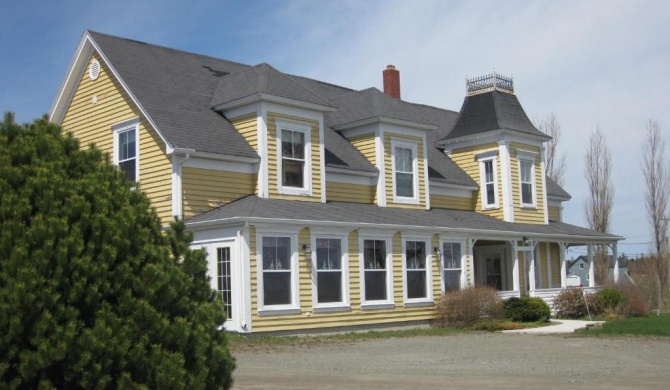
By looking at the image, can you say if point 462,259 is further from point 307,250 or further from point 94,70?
point 94,70

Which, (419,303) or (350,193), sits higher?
(350,193)

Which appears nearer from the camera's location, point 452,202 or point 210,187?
point 210,187

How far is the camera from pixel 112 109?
23.1 meters

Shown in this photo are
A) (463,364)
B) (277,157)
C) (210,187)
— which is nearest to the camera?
(463,364)

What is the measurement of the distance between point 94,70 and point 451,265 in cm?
1240

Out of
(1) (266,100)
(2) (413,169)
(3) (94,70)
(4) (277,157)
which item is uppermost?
(3) (94,70)

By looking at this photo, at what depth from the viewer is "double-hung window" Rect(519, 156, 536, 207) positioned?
3070cm

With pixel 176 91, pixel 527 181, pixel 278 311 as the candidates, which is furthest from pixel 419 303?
pixel 176 91

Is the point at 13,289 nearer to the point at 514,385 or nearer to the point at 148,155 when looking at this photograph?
the point at 514,385

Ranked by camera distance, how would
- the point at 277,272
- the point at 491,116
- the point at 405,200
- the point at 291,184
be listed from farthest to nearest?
the point at 491,116 < the point at 405,200 < the point at 291,184 < the point at 277,272

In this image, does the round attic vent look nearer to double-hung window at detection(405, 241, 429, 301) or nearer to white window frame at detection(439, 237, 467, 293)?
double-hung window at detection(405, 241, 429, 301)

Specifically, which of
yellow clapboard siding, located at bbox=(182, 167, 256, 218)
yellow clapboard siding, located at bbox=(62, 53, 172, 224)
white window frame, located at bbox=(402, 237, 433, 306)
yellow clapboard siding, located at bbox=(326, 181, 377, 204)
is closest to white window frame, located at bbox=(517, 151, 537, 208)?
white window frame, located at bbox=(402, 237, 433, 306)

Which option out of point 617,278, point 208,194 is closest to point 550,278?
point 617,278

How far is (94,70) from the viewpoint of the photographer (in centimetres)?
2394
